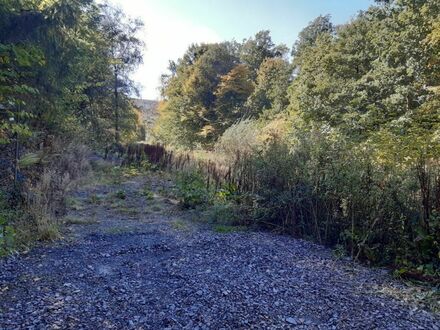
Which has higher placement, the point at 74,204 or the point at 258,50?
the point at 258,50

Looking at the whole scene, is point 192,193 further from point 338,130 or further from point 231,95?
point 231,95

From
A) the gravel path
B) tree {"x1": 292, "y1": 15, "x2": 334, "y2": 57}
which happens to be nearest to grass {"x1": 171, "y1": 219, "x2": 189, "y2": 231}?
the gravel path

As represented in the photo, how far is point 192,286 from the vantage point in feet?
8.07

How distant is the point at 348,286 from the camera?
2617mm

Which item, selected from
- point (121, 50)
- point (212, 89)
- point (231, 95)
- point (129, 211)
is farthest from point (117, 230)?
point (212, 89)

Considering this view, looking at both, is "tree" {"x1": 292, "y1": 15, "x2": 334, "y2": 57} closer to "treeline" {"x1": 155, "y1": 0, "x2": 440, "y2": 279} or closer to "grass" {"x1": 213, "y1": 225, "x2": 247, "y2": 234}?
"treeline" {"x1": 155, "y1": 0, "x2": 440, "y2": 279}

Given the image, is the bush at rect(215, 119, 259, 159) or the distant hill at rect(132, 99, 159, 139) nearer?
the bush at rect(215, 119, 259, 159)

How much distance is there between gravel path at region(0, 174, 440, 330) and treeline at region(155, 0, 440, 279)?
1.48 feet

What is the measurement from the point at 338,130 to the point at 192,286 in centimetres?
455

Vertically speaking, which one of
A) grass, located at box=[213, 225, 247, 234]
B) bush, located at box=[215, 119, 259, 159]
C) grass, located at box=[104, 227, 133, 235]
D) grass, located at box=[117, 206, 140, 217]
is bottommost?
grass, located at box=[117, 206, 140, 217]

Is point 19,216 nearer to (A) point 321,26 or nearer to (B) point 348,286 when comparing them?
(B) point 348,286

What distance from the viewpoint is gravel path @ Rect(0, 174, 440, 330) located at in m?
2.03

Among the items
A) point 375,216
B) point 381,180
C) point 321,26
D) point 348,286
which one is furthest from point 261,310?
point 321,26

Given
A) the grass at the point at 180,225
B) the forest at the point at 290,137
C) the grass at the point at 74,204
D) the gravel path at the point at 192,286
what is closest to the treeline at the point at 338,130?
the forest at the point at 290,137
